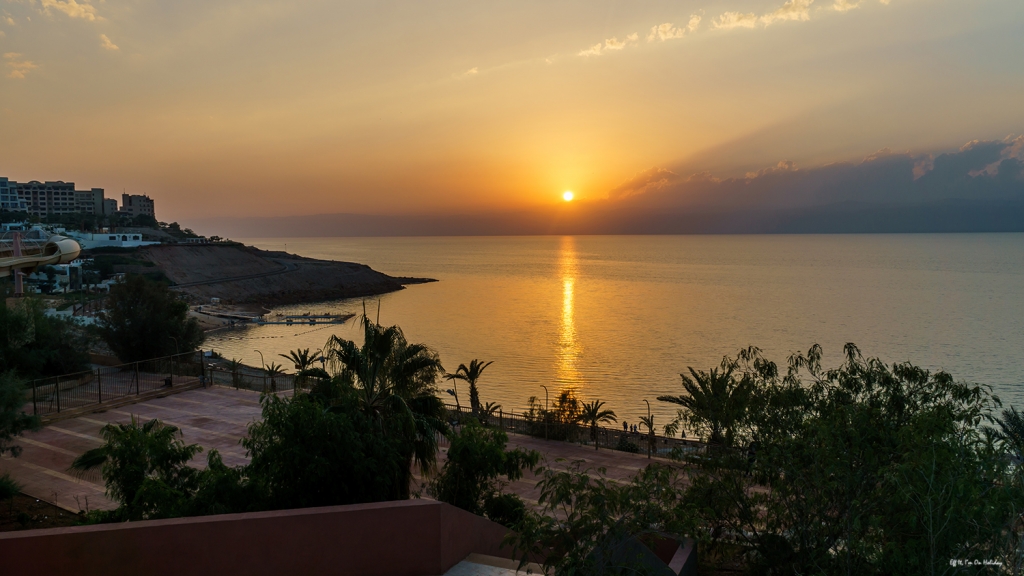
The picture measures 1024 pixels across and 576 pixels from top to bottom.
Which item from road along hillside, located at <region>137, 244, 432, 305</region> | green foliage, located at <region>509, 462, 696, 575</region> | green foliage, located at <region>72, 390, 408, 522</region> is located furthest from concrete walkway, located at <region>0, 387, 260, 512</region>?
road along hillside, located at <region>137, 244, 432, 305</region>

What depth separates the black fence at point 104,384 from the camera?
732 inches

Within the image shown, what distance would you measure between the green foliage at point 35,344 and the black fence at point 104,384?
3.93 ft

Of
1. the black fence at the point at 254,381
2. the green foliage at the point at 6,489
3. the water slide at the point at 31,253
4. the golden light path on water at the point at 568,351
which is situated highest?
the water slide at the point at 31,253

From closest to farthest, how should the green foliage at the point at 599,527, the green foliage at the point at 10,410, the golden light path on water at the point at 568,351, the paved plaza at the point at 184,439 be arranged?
the green foliage at the point at 599,527
the green foliage at the point at 10,410
the paved plaza at the point at 184,439
the golden light path on water at the point at 568,351

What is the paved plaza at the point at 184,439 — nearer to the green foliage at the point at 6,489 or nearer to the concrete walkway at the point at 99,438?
the concrete walkway at the point at 99,438

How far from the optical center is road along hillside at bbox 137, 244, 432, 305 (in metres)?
99.4

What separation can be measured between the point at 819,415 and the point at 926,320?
71.9 m

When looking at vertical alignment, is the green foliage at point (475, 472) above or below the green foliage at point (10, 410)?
below

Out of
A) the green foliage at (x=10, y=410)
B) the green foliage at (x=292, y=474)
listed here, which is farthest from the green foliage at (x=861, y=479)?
the green foliage at (x=10, y=410)

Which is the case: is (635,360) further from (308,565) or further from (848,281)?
(848,281)

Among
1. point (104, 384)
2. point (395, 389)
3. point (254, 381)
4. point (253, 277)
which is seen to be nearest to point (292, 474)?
point (395, 389)

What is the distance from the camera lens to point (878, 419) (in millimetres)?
8227

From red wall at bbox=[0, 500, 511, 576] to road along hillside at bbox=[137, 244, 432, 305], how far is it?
93.1 metres

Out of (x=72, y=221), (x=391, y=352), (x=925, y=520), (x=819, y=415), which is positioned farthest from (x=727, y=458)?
(x=72, y=221)
